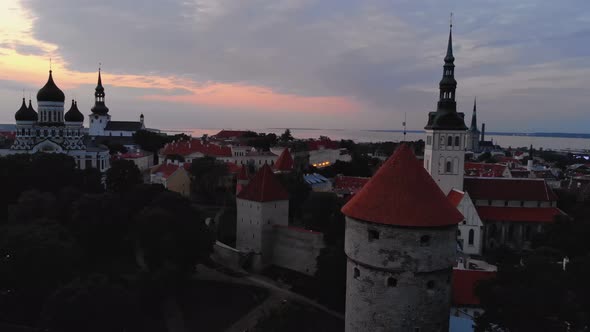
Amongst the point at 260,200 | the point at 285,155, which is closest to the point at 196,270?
the point at 260,200

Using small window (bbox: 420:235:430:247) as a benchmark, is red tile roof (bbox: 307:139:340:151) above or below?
above

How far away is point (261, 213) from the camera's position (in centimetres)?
3281

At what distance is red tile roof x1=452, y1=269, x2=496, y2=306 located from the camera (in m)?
22.2

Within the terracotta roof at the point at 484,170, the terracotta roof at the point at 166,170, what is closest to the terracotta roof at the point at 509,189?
the terracotta roof at the point at 484,170

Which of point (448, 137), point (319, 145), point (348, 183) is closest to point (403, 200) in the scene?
point (448, 137)

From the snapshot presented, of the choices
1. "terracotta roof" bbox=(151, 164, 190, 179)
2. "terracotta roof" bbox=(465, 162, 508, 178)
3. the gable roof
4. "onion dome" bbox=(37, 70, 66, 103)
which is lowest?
"terracotta roof" bbox=(151, 164, 190, 179)

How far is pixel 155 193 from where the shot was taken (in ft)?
119

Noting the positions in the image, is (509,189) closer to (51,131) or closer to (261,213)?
(261,213)

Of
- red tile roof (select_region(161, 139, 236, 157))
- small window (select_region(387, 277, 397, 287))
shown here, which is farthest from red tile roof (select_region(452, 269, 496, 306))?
red tile roof (select_region(161, 139, 236, 157))

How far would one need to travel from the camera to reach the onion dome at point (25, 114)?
53000mm

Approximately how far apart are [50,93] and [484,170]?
48.5m

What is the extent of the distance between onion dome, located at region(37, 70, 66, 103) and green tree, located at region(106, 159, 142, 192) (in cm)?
1613

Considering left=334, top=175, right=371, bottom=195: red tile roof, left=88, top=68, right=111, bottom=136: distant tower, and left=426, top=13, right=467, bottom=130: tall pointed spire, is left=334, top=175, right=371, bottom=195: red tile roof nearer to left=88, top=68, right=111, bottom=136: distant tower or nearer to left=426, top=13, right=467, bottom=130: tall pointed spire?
left=426, top=13, right=467, bottom=130: tall pointed spire

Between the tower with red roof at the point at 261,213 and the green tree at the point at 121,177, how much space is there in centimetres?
1280
